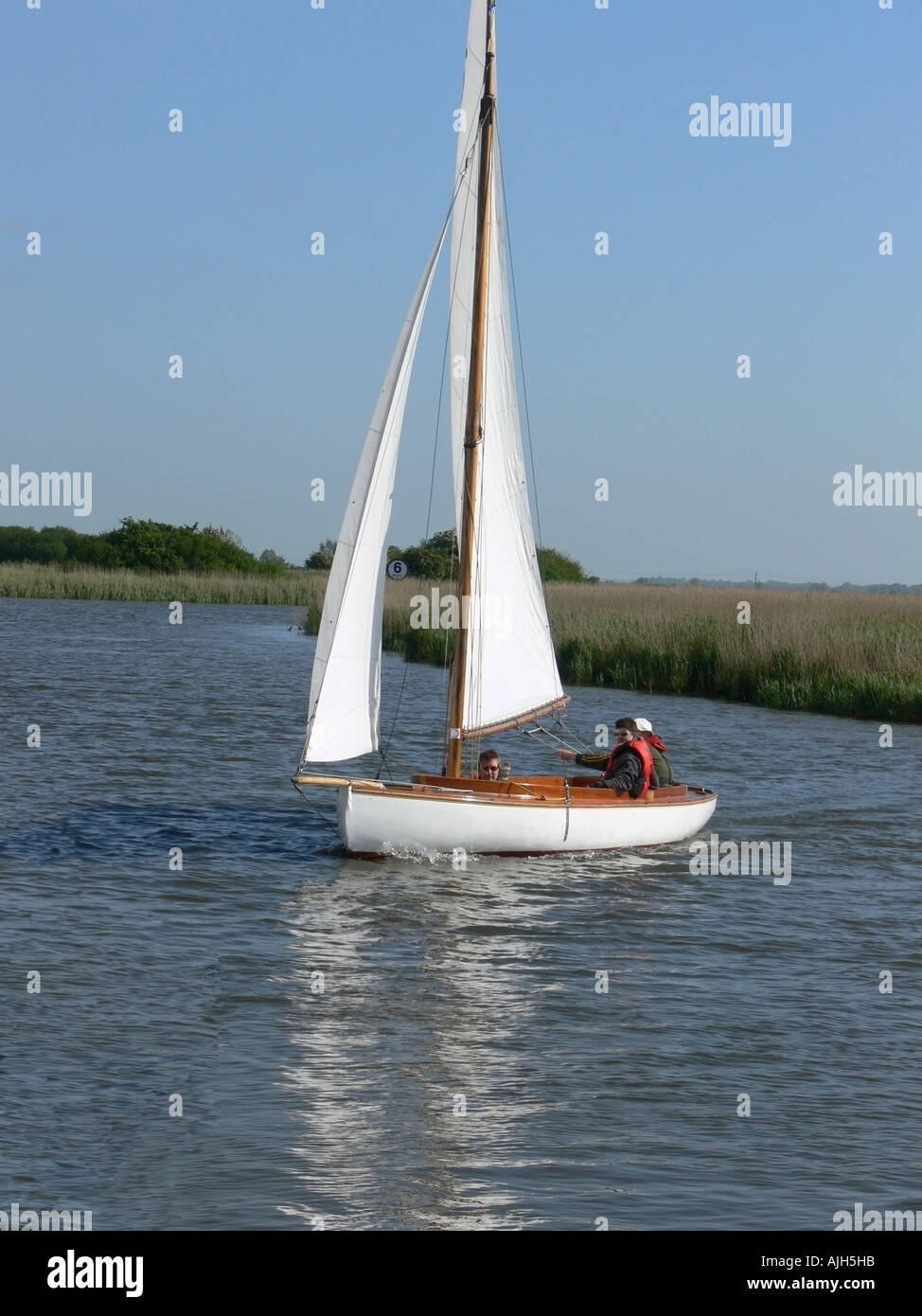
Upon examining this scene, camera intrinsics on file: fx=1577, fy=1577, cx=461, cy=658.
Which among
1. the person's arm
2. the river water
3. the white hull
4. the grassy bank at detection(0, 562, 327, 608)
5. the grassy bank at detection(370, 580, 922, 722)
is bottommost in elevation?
the river water

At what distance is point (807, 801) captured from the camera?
19828 mm

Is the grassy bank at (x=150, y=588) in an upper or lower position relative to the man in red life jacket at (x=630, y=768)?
upper

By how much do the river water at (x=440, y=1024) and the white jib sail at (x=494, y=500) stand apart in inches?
78.7

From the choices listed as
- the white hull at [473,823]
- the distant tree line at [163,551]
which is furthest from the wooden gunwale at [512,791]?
the distant tree line at [163,551]

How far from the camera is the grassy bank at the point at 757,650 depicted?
1167 inches

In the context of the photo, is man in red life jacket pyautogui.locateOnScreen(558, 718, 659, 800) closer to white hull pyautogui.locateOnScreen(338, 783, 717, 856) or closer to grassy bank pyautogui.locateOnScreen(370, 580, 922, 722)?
white hull pyautogui.locateOnScreen(338, 783, 717, 856)

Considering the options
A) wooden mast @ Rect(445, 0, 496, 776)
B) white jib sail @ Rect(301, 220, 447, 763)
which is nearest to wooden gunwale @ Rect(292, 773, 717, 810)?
white jib sail @ Rect(301, 220, 447, 763)

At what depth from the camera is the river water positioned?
7.11 m

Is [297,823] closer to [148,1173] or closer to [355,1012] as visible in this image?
[355,1012]

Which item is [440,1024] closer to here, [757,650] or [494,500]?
[494,500]

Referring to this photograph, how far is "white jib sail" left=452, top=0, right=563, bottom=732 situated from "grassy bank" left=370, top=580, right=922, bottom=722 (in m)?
14.4

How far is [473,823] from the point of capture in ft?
47.1

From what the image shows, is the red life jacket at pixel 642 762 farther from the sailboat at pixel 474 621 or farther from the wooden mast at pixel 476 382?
the wooden mast at pixel 476 382

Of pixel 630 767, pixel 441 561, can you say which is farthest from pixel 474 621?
pixel 441 561
